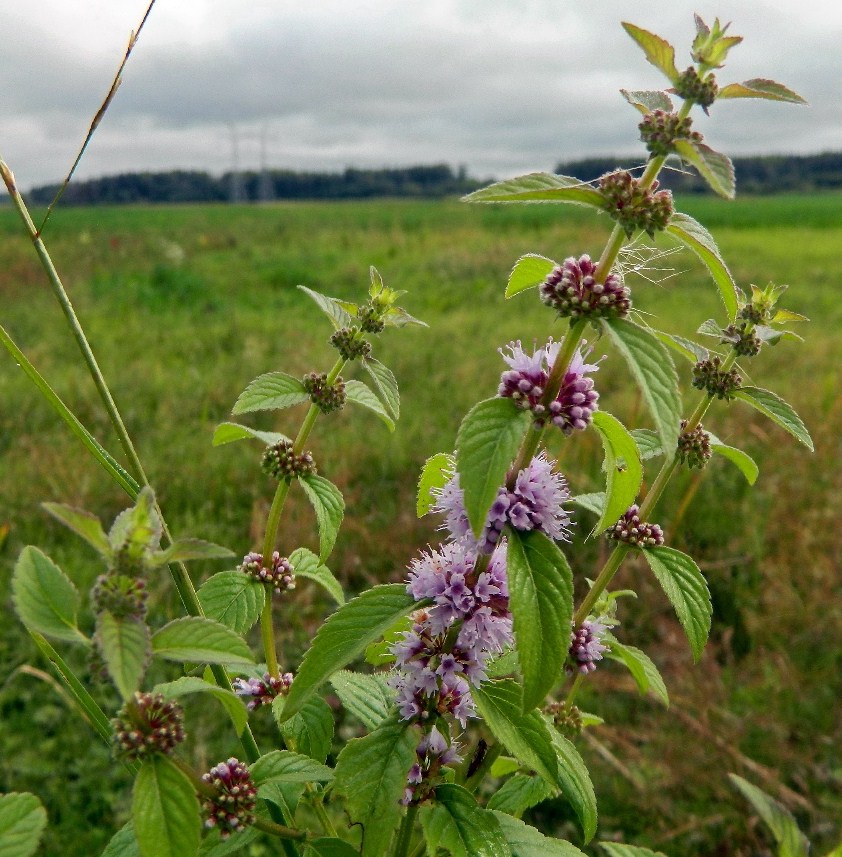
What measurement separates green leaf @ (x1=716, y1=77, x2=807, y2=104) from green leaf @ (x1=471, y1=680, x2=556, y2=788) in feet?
2.86

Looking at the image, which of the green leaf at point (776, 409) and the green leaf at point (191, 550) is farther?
the green leaf at point (776, 409)

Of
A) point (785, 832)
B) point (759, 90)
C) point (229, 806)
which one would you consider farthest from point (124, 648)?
point (785, 832)

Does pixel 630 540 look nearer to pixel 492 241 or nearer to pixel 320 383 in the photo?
pixel 320 383

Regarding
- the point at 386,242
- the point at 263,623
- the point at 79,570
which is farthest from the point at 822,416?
the point at 386,242

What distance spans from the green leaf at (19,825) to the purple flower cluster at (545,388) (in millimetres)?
790

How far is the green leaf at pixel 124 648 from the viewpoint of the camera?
2.70ft

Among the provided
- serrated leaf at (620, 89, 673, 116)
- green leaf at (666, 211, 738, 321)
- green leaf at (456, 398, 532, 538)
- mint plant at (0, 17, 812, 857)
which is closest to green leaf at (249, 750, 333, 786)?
mint plant at (0, 17, 812, 857)

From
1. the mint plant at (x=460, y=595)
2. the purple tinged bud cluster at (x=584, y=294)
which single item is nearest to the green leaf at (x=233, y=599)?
the mint plant at (x=460, y=595)

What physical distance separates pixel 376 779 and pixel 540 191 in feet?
2.72

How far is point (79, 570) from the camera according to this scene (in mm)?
4227

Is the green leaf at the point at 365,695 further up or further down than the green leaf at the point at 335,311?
further down

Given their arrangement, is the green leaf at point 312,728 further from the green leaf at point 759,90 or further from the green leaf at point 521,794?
the green leaf at point 759,90

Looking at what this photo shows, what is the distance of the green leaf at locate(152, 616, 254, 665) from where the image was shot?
0.93 meters

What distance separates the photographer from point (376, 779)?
1116 millimetres
